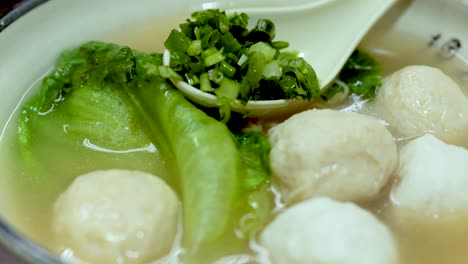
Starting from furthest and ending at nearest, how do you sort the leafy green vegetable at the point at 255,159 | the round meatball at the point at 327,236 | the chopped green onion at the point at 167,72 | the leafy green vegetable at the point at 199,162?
1. the chopped green onion at the point at 167,72
2. the leafy green vegetable at the point at 255,159
3. the leafy green vegetable at the point at 199,162
4. the round meatball at the point at 327,236

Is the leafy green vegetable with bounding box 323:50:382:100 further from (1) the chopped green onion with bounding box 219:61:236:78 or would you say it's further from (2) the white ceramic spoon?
(1) the chopped green onion with bounding box 219:61:236:78

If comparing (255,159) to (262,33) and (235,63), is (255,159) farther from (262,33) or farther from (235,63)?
(262,33)

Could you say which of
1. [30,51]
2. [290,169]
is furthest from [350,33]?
[30,51]

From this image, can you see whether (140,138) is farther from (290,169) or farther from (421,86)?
(421,86)

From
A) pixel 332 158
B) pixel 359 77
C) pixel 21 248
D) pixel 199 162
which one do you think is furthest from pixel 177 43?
pixel 21 248

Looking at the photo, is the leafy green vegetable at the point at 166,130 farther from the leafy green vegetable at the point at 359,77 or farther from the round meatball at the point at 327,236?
the leafy green vegetable at the point at 359,77

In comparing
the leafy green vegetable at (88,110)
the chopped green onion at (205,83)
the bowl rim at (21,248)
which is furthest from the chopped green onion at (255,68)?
the bowl rim at (21,248)
